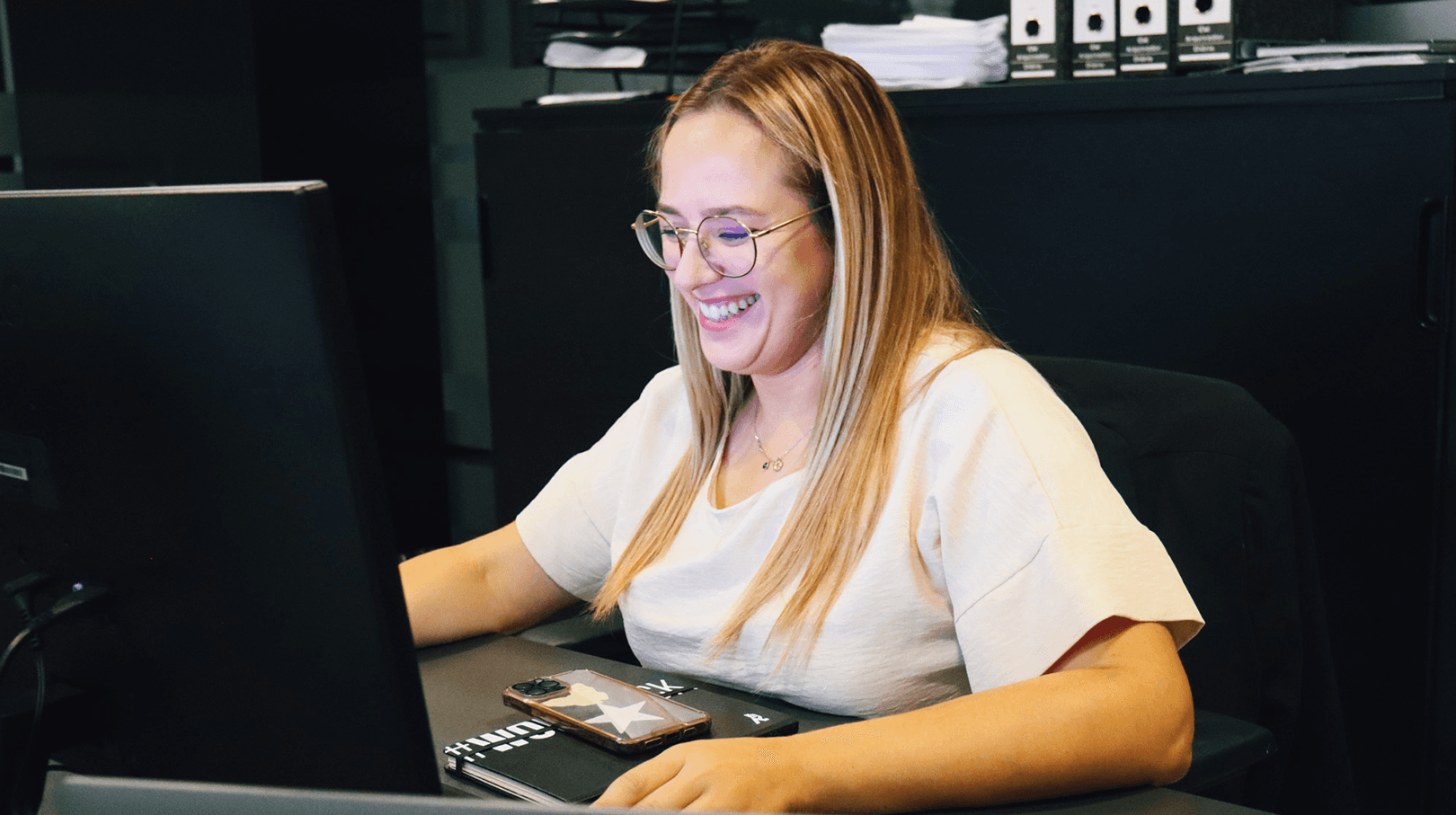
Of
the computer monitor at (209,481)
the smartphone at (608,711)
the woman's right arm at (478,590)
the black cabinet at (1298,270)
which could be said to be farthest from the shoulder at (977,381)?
the black cabinet at (1298,270)

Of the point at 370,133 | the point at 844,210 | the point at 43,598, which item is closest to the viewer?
the point at 43,598

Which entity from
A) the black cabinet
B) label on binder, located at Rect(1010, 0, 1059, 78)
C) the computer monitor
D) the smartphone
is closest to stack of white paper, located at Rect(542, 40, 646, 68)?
the black cabinet

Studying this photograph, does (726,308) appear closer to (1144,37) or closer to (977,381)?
(977,381)

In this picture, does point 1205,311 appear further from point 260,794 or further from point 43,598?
point 260,794

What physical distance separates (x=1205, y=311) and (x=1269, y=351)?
0.33ft

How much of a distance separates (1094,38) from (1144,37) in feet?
0.24

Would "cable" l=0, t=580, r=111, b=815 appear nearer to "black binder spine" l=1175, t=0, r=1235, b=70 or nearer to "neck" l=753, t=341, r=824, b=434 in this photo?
"neck" l=753, t=341, r=824, b=434

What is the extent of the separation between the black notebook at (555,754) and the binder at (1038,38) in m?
1.25

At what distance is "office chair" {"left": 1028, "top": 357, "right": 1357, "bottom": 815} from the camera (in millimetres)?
1197

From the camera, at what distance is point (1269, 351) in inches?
68.2

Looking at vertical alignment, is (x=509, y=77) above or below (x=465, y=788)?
above

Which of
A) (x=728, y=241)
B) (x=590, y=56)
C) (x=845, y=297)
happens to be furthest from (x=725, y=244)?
(x=590, y=56)

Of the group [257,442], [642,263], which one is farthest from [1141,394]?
[642,263]

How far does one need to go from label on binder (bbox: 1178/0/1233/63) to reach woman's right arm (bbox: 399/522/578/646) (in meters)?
1.13
